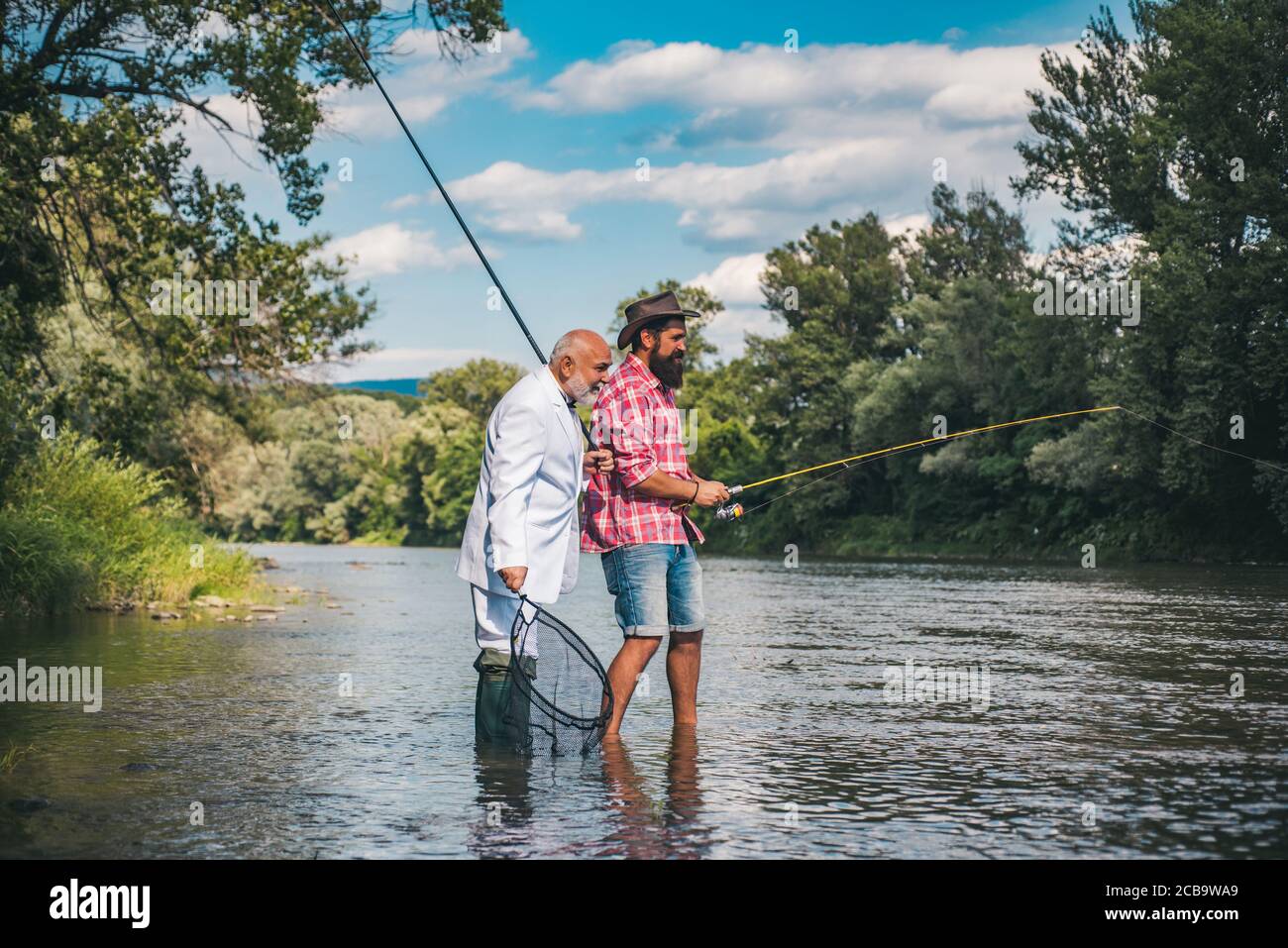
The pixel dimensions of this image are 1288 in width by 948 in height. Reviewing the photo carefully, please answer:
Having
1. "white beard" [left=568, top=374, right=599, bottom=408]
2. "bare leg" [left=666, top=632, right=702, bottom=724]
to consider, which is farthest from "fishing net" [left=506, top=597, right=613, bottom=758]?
"white beard" [left=568, top=374, right=599, bottom=408]

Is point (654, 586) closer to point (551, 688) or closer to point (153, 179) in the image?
point (551, 688)

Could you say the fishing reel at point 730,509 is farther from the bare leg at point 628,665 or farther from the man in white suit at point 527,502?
the man in white suit at point 527,502

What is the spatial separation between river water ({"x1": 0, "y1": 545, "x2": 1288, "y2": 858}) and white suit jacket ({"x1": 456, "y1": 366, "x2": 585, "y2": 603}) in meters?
0.98

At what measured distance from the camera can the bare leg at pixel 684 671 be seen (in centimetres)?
840

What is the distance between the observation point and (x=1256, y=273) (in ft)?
117

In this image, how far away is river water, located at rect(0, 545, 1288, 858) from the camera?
5.68m

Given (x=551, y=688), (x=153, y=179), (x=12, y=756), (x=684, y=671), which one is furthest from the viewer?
(x=153, y=179)

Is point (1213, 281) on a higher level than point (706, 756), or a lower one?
higher

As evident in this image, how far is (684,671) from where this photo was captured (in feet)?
27.9

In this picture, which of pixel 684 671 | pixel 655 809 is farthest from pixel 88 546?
pixel 655 809

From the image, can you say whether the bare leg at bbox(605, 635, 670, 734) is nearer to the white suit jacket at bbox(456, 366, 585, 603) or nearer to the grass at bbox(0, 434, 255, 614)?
the white suit jacket at bbox(456, 366, 585, 603)

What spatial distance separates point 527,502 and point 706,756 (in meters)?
1.61

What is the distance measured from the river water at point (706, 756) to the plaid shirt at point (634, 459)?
1.16 m
